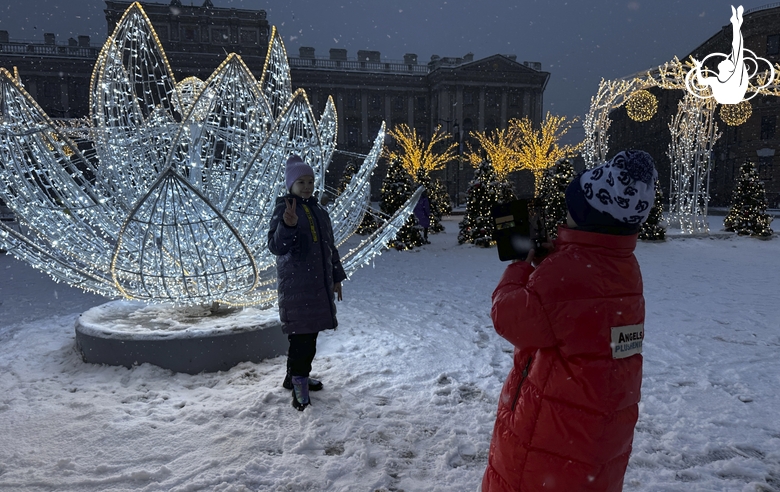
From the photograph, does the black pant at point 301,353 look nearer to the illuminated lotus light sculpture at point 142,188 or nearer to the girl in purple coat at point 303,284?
the girl in purple coat at point 303,284

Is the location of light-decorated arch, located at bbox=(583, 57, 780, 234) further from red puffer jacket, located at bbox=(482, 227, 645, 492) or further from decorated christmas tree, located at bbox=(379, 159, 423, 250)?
red puffer jacket, located at bbox=(482, 227, 645, 492)

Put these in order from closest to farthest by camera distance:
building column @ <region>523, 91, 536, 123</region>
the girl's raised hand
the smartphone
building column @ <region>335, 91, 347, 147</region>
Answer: the smartphone < the girl's raised hand < building column @ <region>335, 91, 347, 147</region> < building column @ <region>523, 91, 536, 123</region>

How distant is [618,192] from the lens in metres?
1.48

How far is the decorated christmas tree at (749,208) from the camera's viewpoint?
1393cm

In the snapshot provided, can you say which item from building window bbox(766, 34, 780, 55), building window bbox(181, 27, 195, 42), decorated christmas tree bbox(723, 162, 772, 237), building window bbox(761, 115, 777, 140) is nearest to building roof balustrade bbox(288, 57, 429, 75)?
building window bbox(181, 27, 195, 42)

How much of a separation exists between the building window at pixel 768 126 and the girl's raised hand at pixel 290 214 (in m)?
40.6

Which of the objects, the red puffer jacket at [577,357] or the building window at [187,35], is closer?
the red puffer jacket at [577,357]

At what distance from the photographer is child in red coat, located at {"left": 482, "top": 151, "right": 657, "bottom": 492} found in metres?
1.50

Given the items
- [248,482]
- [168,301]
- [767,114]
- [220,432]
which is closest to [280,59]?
[168,301]

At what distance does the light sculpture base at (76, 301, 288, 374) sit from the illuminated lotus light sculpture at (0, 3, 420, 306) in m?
0.26

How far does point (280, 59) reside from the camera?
15.8ft

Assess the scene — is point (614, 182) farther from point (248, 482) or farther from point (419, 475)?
point (248, 482)

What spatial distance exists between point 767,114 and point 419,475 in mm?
41053

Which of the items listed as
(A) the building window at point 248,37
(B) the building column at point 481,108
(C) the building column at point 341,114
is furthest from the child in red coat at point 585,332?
(B) the building column at point 481,108
